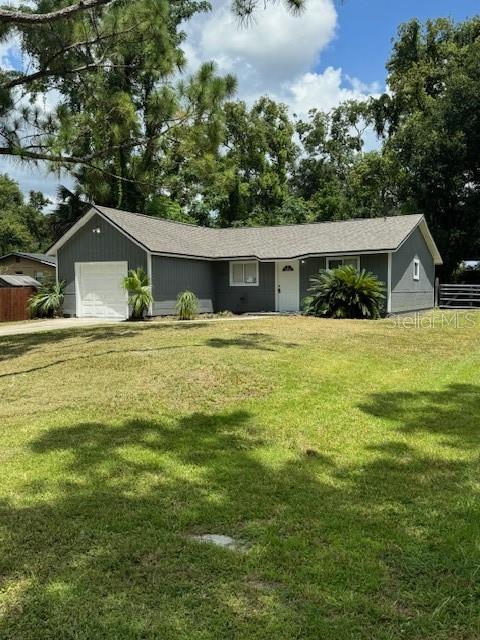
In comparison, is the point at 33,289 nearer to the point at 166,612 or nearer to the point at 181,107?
the point at 181,107

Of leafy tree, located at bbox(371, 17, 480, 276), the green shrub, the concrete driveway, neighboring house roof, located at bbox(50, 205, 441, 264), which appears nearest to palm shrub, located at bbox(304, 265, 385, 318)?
neighboring house roof, located at bbox(50, 205, 441, 264)

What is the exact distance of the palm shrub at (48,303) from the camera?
68.1ft

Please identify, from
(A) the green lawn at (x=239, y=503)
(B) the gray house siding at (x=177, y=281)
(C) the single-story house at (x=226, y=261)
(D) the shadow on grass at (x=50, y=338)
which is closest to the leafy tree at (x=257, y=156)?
(C) the single-story house at (x=226, y=261)

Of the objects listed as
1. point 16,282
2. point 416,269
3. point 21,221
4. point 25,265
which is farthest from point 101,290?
point 21,221

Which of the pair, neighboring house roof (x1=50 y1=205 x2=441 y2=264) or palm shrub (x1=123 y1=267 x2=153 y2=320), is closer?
palm shrub (x1=123 y1=267 x2=153 y2=320)

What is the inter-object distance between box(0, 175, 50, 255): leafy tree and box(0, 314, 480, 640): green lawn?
1661 inches

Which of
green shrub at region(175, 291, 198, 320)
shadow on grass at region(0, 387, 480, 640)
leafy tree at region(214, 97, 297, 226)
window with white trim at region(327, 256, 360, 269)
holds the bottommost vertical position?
shadow on grass at region(0, 387, 480, 640)

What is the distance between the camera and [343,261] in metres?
20.9

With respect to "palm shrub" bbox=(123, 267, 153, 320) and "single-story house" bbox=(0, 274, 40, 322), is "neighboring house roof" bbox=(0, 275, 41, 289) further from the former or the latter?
"palm shrub" bbox=(123, 267, 153, 320)

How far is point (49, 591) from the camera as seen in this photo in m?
2.64

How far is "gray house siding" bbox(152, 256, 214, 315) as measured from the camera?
65.0 feet

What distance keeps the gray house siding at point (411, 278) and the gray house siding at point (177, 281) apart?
731cm

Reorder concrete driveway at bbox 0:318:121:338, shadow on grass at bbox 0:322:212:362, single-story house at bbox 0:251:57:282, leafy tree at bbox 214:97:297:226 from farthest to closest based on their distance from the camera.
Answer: leafy tree at bbox 214:97:297:226 < single-story house at bbox 0:251:57:282 < concrete driveway at bbox 0:318:121:338 < shadow on grass at bbox 0:322:212:362

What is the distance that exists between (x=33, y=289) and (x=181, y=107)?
1330cm
